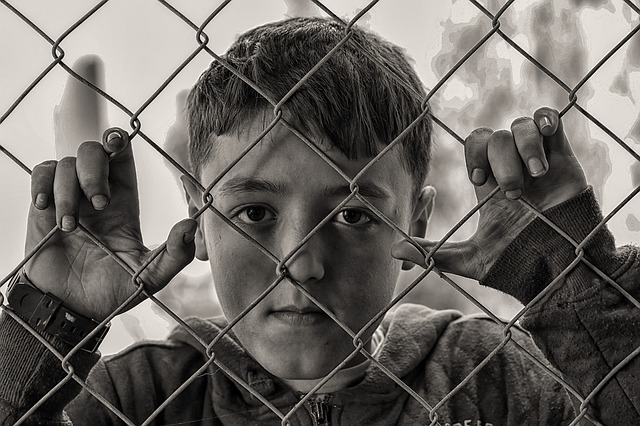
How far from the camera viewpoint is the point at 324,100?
171 cm

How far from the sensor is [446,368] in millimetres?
2100

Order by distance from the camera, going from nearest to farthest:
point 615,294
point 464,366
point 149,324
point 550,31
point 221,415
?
point 615,294 → point 221,415 → point 464,366 → point 149,324 → point 550,31

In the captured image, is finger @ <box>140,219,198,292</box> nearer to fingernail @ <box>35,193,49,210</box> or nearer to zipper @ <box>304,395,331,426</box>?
fingernail @ <box>35,193,49,210</box>

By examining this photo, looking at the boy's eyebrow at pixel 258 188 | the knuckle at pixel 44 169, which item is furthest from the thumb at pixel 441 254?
the knuckle at pixel 44 169

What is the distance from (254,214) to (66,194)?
0.39 meters

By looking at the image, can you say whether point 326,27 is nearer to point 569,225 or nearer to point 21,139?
point 569,225

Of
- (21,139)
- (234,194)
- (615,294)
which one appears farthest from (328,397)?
(21,139)

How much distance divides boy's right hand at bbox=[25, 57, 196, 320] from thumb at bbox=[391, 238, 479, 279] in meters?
Answer: 0.30

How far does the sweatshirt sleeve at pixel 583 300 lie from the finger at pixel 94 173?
0.57 meters

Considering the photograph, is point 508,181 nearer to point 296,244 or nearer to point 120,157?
point 296,244

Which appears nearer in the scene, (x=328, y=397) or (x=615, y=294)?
(x=615, y=294)

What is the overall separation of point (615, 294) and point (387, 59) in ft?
2.28

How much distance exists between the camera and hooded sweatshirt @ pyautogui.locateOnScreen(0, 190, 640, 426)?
4.75 ft

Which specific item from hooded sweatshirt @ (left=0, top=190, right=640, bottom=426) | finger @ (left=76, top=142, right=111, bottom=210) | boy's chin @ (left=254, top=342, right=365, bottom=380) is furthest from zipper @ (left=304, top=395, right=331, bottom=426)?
finger @ (left=76, top=142, right=111, bottom=210)
